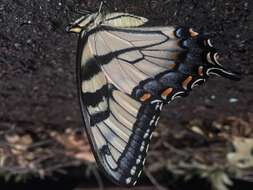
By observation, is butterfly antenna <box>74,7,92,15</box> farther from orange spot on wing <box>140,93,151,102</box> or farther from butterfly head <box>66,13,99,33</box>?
orange spot on wing <box>140,93,151,102</box>

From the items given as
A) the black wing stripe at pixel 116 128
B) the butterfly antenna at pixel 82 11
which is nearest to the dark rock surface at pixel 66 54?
the butterfly antenna at pixel 82 11

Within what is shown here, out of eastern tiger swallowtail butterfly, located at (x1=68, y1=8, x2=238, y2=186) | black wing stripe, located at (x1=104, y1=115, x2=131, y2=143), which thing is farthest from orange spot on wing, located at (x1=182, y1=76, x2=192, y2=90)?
black wing stripe, located at (x1=104, y1=115, x2=131, y2=143)

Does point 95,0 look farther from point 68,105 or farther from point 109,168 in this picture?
point 68,105

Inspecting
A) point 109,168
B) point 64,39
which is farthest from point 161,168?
point 64,39

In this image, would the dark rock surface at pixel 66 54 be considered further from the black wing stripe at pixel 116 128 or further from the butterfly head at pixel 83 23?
the black wing stripe at pixel 116 128

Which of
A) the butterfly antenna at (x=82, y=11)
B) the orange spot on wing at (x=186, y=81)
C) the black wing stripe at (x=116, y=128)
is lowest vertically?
the black wing stripe at (x=116, y=128)

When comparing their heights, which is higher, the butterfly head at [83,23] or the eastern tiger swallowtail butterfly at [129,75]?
the butterfly head at [83,23]

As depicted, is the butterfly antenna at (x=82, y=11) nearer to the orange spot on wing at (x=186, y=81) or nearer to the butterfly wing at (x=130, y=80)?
the butterfly wing at (x=130, y=80)

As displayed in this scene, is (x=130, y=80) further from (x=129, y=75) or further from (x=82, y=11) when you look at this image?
(x=82, y=11)

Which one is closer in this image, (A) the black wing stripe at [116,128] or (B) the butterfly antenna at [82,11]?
(B) the butterfly antenna at [82,11]
